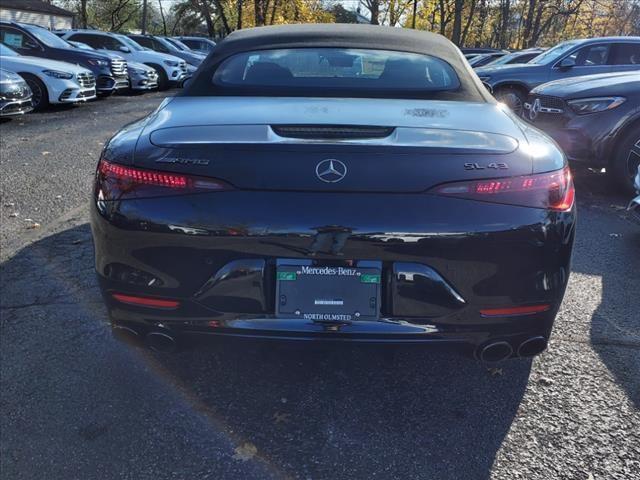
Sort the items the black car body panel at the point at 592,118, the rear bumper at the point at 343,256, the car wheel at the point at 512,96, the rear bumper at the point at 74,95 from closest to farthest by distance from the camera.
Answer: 1. the rear bumper at the point at 343,256
2. the black car body panel at the point at 592,118
3. the car wheel at the point at 512,96
4. the rear bumper at the point at 74,95

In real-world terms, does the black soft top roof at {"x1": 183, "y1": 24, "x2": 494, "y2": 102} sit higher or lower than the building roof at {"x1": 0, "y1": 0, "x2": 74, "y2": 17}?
higher

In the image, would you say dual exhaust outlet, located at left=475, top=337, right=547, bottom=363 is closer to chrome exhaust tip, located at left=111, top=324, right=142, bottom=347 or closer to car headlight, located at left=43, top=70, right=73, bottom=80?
chrome exhaust tip, located at left=111, top=324, right=142, bottom=347

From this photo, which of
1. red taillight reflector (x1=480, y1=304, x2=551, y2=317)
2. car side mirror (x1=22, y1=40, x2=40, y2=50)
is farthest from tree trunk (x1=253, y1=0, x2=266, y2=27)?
red taillight reflector (x1=480, y1=304, x2=551, y2=317)

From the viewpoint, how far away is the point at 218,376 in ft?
8.66

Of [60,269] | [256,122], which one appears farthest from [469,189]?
[60,269]

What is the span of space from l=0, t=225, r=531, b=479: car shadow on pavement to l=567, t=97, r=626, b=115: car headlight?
4.10m

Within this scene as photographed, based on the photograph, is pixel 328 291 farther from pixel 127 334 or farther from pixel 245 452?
pixel 127 334

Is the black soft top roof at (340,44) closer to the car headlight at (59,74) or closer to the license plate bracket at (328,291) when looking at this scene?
the license plate bracket at (328,291)

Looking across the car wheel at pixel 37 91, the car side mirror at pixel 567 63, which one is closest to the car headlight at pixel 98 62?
the car wheel at pixel 37 91

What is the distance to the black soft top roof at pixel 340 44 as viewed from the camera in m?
2.96

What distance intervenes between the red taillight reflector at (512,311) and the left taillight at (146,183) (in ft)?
3.40

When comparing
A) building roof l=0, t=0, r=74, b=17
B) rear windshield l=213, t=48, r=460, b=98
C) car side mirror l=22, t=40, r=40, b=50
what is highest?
rear windshield l=213, t=48, r=460, b=98

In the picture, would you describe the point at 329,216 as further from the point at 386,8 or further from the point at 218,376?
the point at 386,8

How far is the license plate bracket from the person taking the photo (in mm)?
1969
